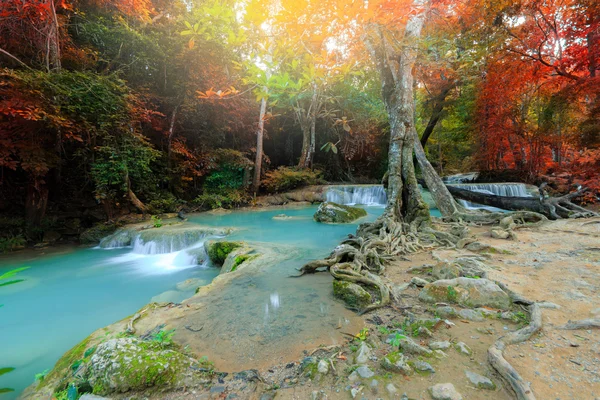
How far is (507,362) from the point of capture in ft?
4.63

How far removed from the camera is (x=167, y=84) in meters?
10.4

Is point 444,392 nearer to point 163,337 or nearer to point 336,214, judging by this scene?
point 163,337

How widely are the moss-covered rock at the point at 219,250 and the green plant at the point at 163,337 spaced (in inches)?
120

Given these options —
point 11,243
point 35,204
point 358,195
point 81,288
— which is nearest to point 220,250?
point 81,288

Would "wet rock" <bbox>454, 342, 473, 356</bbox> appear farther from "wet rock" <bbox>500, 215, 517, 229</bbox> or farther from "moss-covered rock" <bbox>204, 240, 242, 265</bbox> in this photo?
"wet rock" <bbox>500, 215, 517, 229</bbox>

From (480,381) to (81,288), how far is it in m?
6.10

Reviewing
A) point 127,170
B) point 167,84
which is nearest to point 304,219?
point 127,170

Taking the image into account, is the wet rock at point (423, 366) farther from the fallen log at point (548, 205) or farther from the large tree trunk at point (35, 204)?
the large tree trunk at point (35, 204)

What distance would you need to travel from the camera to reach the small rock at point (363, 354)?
5.30ft

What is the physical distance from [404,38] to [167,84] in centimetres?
923

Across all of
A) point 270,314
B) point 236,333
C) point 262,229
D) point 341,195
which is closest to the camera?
point 236,333

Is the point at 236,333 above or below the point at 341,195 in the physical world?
below

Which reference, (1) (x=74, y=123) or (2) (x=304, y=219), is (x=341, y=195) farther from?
(1) (x=74, y=123)

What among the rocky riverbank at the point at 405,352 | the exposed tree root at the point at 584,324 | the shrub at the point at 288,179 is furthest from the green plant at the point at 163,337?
the shrub at the point at 288,179
